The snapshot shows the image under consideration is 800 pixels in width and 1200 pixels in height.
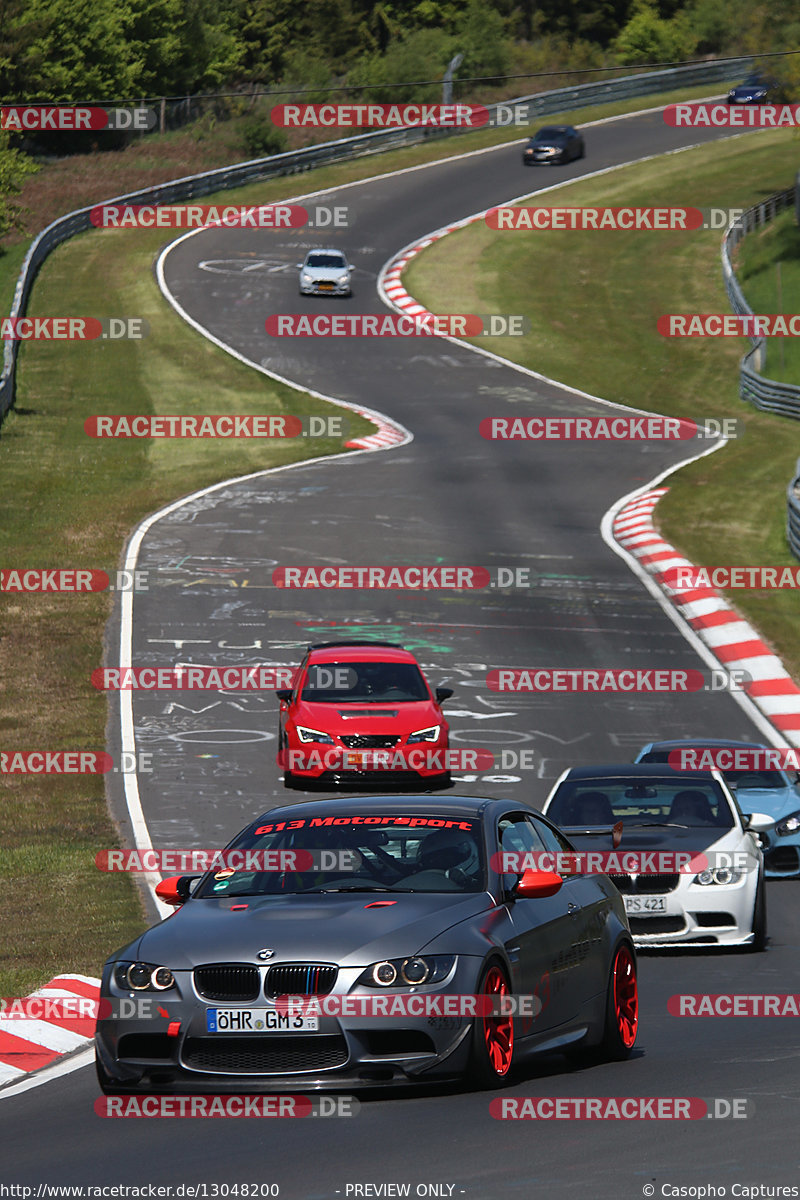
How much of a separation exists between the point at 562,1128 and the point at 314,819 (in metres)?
2.17

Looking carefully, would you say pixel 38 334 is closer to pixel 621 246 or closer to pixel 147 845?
pixel 621 246

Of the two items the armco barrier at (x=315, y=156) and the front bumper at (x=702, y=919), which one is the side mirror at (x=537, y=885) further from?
the armco barrier at (x=315, y=156)

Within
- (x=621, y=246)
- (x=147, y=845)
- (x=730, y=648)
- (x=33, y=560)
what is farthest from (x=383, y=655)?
(x=621, y=246)

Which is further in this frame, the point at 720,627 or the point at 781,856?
the point at 720,627

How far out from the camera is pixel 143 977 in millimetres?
8266

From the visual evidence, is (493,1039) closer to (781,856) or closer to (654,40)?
(781,856)

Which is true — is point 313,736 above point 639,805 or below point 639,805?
below

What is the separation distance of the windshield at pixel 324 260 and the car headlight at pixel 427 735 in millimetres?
37356

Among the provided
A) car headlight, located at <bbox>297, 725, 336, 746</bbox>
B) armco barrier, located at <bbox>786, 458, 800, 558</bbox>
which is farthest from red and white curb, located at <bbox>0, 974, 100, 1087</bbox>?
armco barrier, located at <bbox>786, 458, 800, 558</bbox>

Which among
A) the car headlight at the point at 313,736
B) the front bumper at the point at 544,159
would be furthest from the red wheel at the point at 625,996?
the front bumper at the point at 544,159

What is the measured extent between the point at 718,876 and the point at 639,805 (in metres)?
1.76

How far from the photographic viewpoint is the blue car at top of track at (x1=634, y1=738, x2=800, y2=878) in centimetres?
1798

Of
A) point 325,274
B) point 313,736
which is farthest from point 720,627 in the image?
point 325,274

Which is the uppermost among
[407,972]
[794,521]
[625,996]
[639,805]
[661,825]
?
[407,972]
